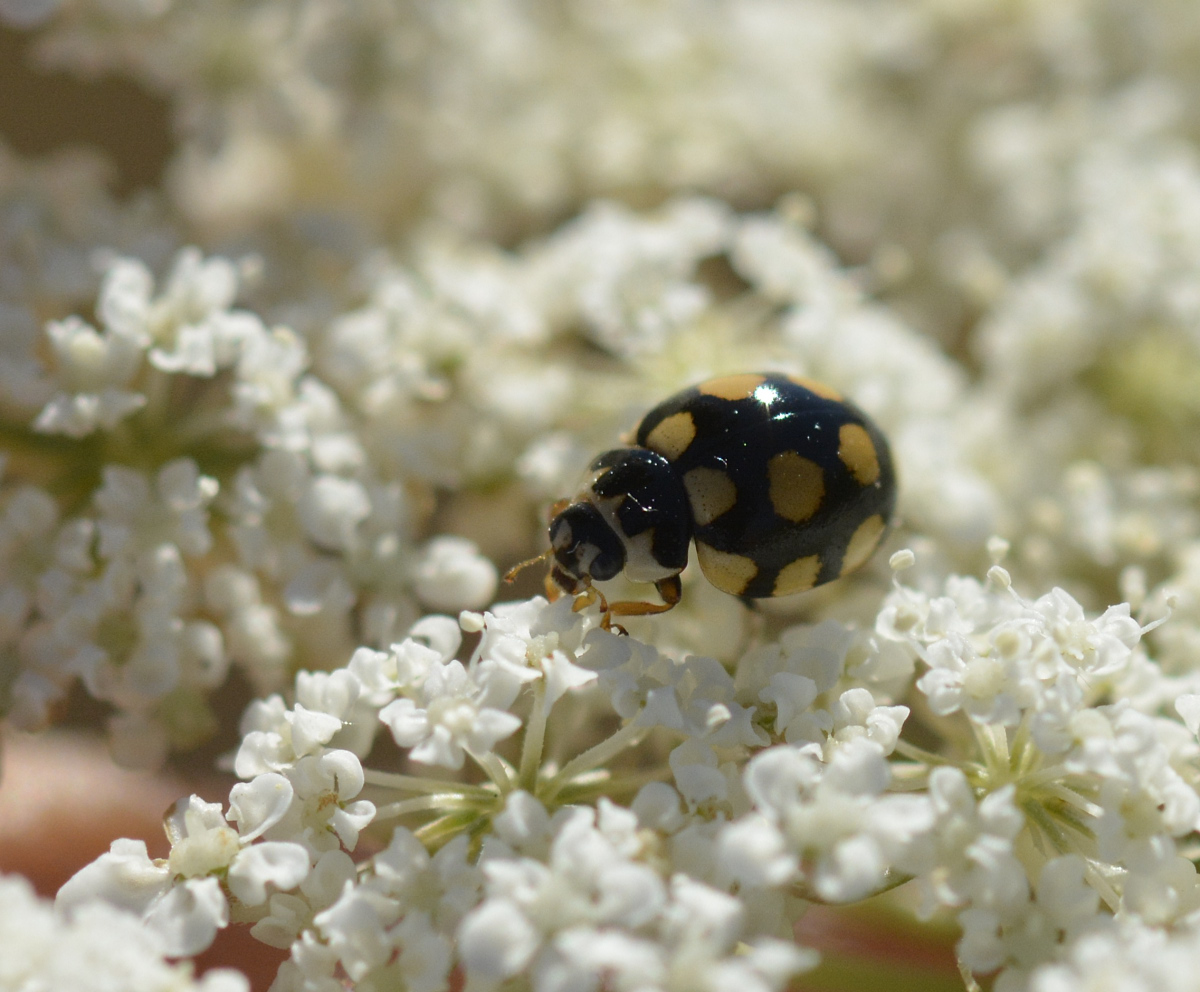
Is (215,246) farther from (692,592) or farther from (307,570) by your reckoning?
(692,592)

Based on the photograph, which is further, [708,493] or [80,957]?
[708,493]

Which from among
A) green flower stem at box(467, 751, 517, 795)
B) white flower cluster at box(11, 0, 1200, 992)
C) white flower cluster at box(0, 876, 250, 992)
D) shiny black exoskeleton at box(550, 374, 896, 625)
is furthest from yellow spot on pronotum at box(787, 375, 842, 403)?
white flower cluster at box(0, 876, 250, 992)

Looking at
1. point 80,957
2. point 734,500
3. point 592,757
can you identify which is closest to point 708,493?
point 734,500

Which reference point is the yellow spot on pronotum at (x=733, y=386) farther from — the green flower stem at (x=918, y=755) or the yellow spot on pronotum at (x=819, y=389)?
the green flower stem at (x=918, y=755)

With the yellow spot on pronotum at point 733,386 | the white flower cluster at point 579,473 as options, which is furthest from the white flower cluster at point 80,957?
the yellow spot on pronotum at point 733,386

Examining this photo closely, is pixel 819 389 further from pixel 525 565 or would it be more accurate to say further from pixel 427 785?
pixel 427 785

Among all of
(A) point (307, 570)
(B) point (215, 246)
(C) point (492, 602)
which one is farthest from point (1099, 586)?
(B) point (215, 246)
